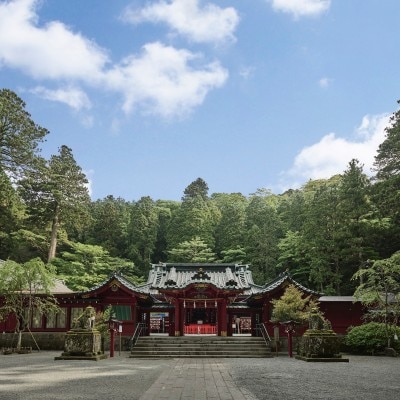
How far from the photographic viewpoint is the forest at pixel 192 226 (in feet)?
128

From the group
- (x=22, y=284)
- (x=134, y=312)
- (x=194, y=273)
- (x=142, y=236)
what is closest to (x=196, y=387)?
(x=22, y=284)

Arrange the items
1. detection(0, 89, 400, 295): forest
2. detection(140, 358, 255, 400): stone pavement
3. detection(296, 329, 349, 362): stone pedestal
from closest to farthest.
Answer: detection(140, 358, 255, 400): stone pavement
detection(296, 329, 349, 362): stone pedestal
detection(0, 89, 400, 295): forest

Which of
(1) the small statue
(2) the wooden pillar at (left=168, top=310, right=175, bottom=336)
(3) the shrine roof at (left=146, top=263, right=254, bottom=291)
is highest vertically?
(3) the shrine roof at (left=146, top=263, right=254, bottom=291)

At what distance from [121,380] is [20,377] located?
10.2 feet

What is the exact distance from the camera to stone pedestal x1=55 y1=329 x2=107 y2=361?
19828 millimetres

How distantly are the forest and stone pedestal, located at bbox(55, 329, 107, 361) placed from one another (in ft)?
46.4

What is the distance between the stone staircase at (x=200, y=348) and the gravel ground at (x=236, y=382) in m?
7.24

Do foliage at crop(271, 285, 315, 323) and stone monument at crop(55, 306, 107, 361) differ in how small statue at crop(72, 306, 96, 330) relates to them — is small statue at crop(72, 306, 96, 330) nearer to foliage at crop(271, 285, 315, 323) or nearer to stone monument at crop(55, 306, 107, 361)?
stone monument at crop(55, 306, 107, 361)

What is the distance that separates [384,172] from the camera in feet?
146

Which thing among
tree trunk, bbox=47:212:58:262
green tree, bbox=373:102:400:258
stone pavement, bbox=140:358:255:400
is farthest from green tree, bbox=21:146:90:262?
stone pavement, bbox=140:358:255:400

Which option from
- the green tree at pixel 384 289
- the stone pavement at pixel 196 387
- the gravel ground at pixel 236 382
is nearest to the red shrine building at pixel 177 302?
the green tree at pixel 384 289

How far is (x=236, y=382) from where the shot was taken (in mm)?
12188

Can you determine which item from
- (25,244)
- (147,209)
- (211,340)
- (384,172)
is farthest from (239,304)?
(147,209)

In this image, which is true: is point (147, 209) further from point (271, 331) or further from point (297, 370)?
point (297, 370)
